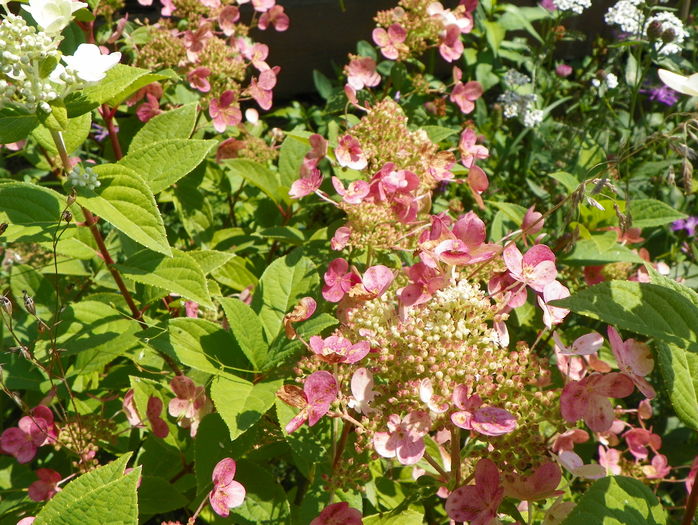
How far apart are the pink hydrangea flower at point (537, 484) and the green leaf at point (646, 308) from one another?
0.28 meters

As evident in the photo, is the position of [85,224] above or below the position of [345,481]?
above

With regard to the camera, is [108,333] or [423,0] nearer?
[108,333]

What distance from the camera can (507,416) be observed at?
0.95 m

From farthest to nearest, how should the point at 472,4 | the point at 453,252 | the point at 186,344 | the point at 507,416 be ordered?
the point at 472,4
the point at 186,344
the point at 453,252
the point at 507,416

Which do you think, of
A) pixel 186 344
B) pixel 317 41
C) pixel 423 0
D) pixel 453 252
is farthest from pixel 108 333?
pixel 317 41

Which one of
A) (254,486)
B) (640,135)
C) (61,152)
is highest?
(61,152)

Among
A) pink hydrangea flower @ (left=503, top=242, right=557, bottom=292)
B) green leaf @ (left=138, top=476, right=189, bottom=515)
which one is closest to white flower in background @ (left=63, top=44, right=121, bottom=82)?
pink hydrangea flower @ (left=503, top=242, right=557, bottom=292)

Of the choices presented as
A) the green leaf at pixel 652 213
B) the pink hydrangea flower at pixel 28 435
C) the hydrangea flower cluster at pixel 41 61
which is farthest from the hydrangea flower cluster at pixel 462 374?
the green leaf at pixel 652 213

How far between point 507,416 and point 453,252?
0.94 ft

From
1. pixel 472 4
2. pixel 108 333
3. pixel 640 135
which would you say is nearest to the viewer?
pixel 108 333

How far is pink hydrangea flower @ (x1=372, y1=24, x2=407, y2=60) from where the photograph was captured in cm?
212

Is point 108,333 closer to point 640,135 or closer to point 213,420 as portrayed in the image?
point 213,420

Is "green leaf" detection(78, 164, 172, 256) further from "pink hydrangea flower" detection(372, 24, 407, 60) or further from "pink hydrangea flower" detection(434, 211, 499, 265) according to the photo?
"pink hydrangea flower" detection(372, 24, 407, 60)

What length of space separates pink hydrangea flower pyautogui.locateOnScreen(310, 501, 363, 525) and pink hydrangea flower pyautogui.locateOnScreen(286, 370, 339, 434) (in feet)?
0.65
